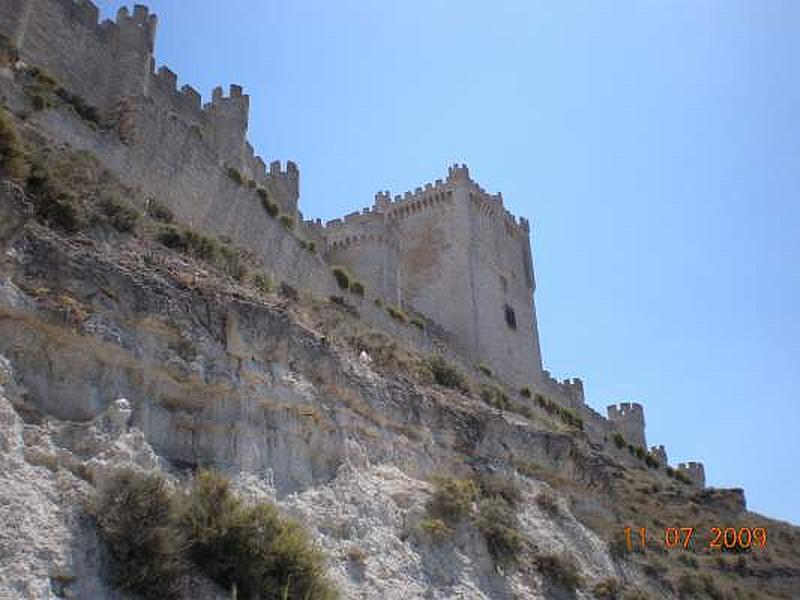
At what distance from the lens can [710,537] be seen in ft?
92.2

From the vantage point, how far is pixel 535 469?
60.3 ft

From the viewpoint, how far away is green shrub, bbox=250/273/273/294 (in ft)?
50.2

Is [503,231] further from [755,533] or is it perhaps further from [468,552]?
[468,552]

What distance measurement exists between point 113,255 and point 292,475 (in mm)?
3477

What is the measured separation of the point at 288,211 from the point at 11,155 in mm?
20291

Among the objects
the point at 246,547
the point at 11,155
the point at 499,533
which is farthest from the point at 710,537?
the point at 11,155

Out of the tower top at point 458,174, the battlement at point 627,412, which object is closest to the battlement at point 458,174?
the tower top at point 458,174

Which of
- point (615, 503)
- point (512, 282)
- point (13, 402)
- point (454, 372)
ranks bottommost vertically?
point (13, 402)

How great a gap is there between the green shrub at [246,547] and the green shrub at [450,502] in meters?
3.95

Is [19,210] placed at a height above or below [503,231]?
below

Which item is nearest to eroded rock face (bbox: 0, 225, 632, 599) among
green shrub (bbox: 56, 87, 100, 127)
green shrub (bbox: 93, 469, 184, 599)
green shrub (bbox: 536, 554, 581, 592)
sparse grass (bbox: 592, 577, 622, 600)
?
green shrub (bbox: 93, 469, 184, 599)

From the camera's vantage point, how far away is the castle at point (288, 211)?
63.7 ft

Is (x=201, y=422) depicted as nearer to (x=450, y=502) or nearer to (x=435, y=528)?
(x=435, y=528)

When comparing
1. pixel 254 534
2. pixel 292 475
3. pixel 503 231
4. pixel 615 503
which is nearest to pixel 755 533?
pixel 615 503
